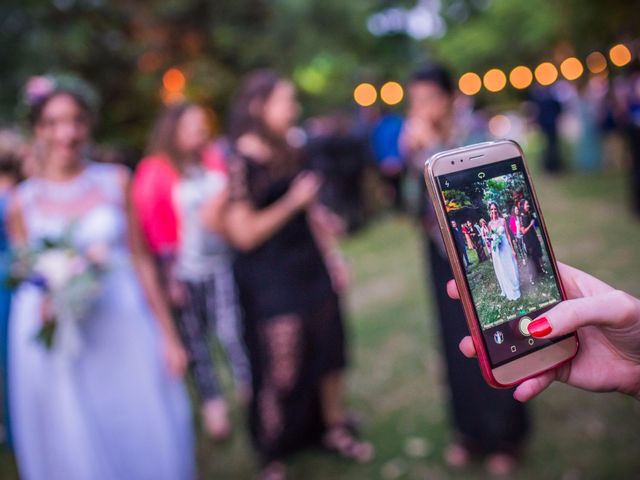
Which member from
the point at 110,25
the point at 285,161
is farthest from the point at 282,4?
the point at 285,161

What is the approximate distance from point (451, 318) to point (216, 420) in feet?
5.94

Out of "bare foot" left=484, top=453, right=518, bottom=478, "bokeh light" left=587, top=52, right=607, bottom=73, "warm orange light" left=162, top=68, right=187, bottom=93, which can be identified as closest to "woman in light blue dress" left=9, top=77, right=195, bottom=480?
"bare foot" left=484, top=453, right=518, bottom=478

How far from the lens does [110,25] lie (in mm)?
12297

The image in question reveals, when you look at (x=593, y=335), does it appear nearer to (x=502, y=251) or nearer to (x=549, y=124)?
(x=502, y=251)

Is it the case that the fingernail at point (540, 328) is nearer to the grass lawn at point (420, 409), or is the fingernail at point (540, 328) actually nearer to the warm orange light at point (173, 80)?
the grass lawn at point (420, 409)

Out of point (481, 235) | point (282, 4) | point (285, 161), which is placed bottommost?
point (481, 235)

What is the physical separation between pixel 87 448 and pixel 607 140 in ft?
38.4

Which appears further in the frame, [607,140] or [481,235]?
[607,140]

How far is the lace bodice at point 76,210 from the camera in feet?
8.39

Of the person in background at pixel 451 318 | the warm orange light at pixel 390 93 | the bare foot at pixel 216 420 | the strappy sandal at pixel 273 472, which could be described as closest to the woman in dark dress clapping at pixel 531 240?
the person in background at pixel 451 318

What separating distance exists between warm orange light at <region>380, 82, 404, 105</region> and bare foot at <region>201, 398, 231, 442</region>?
1236cm

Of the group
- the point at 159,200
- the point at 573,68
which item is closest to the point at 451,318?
the point at 159,200

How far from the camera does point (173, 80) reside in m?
14.3

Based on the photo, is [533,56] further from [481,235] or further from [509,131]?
[481,235]
